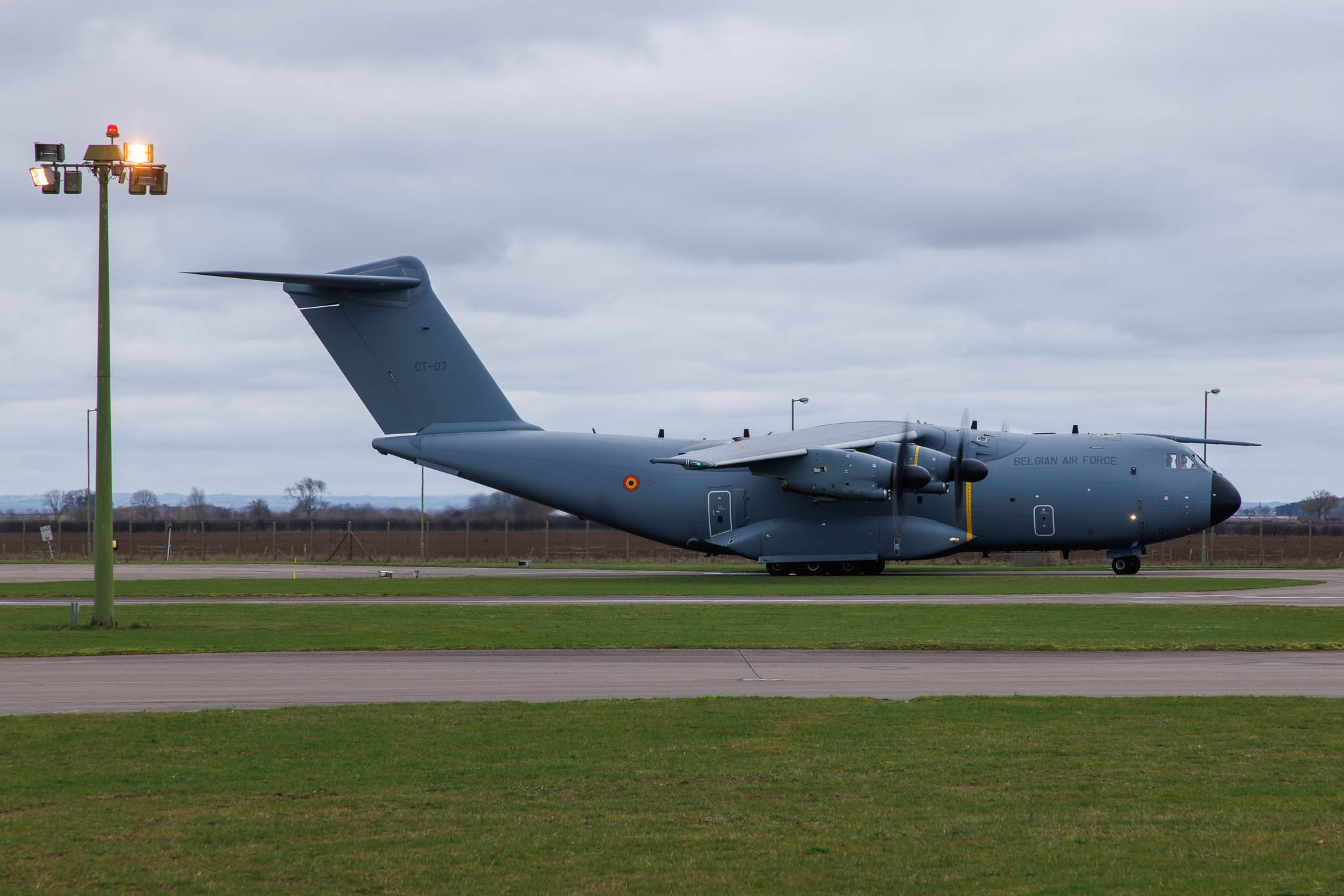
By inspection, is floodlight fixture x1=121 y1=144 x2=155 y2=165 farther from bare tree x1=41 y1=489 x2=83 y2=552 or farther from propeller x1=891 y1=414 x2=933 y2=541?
bare tree x1=41 y1=489 x2=83 y2=552

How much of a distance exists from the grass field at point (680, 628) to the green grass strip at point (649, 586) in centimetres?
505

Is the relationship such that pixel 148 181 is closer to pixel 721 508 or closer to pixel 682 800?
pixel 682 800

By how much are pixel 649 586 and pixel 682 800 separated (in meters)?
28.9

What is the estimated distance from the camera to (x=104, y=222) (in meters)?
24.7

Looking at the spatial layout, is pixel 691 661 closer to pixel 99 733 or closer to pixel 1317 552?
pixel 99 733

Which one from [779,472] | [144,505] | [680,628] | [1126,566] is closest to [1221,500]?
[1126,566]

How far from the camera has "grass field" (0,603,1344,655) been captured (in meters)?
21.0

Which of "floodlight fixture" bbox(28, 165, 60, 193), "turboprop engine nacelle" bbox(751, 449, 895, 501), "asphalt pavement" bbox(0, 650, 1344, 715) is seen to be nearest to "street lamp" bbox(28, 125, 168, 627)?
"floodlight fixture" bbox(28, 165, 60, 193)

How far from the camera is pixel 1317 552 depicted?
2901 inches

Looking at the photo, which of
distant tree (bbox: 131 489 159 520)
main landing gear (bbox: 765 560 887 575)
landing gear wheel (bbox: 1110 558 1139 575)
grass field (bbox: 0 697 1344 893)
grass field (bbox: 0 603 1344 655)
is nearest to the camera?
grass field (bbox: 0 697 1344 893)

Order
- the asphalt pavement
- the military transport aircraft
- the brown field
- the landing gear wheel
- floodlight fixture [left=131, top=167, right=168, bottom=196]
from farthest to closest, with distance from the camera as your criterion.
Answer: the brown field
the landing gear wheel
the military transport aircraft
floodlight fixture [left=131, top=167, right=168, bottom=196]
the asphalt pavement

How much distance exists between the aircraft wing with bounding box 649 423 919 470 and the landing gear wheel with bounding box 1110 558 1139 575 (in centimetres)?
861

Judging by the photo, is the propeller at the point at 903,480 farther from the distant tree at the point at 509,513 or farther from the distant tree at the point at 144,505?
the distant tree at the point at 144,505

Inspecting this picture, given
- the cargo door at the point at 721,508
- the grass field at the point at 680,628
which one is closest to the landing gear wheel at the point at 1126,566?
the cargo door at the point at 721,508
